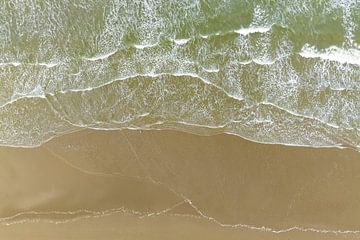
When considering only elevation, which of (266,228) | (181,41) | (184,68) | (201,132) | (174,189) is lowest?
(266,228)

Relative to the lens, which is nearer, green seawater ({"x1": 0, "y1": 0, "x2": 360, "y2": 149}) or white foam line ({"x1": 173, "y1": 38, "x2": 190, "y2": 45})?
green seawater ({"x1": 0, "y1": 0, "x2": 360, "y2": 149})

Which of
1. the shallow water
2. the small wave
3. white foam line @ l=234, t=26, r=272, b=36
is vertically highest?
white foam line @ l=234, t=26, r=272, b=36

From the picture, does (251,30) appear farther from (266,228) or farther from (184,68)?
(266,228)

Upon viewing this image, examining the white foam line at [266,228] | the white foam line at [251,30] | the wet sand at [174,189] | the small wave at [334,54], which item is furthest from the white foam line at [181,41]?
the white foam line at [266,228]

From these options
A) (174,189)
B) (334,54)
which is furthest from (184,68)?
(334,54)

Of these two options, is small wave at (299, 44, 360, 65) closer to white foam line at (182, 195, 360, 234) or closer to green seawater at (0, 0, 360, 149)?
green seawater at (0, 0, 360, 149)

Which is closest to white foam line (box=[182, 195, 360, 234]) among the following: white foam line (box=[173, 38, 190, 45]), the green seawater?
the green seawater

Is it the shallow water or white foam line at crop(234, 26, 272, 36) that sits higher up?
white foam line at crop(234, 26, 272, 36)
